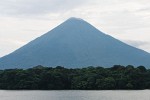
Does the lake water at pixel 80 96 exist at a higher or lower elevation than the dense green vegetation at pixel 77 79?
lower

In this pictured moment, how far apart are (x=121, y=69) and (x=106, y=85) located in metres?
7.60

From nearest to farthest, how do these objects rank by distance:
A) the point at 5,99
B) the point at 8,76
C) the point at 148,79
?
the point at 5,99
the point at 148,79
the point at 8,76

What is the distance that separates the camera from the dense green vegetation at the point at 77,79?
6850cm

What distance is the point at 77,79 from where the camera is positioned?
7131 cm

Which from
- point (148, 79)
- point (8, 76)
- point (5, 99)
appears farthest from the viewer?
point (8, 76)

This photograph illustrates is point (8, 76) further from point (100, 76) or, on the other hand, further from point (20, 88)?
point (100, 76)

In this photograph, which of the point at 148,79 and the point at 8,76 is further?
the point at 8,76

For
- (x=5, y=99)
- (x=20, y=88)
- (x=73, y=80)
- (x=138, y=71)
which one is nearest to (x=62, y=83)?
(x=73, y=80)

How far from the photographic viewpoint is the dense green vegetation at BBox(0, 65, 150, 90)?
225 feet

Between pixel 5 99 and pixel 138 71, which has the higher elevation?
pixel 138 71

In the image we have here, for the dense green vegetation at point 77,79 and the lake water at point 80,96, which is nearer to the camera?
the lake water at point 80,96

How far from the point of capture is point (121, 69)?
248 ft

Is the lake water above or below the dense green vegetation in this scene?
below

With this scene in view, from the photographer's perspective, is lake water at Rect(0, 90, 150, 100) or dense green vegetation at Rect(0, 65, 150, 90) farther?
dense green vegetation at Rect(0, 65, 150, 90)
